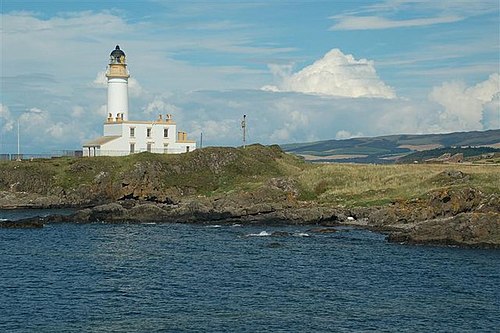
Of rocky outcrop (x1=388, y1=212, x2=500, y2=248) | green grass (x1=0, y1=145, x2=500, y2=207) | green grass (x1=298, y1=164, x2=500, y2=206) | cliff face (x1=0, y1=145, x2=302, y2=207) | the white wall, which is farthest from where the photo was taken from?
the white wall

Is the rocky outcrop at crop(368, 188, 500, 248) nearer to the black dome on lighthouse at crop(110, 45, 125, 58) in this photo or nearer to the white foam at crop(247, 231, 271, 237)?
the white foam at crop(247, 231, 271, 237)

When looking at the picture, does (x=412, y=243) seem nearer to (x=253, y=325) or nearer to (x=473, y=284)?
(x=473, y=284)

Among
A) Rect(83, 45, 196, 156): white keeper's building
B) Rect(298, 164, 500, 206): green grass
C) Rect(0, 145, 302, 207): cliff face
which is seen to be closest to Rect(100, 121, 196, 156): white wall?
Rect(83, 45, 196, 156): white keeper's building

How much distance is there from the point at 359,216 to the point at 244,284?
33974 mm

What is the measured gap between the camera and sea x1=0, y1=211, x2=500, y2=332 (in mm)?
38469

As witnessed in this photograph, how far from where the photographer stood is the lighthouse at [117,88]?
122562mm

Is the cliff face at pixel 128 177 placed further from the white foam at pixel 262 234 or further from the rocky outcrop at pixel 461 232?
the rocky outcrop at pixel 461 232

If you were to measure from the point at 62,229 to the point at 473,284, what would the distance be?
44.5 metres

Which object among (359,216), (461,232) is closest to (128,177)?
(359,216)

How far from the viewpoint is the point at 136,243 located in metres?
66.8

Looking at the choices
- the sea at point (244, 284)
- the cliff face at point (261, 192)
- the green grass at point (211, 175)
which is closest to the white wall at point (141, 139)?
the green grass at point (211, 175)

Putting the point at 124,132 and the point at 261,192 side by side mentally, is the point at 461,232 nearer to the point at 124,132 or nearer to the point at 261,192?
the point at 261,192

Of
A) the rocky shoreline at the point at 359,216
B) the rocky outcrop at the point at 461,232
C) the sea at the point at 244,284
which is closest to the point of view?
the sea at the point at 244,284

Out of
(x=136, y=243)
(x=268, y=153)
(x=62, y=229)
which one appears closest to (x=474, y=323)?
(x=136, y=243)
